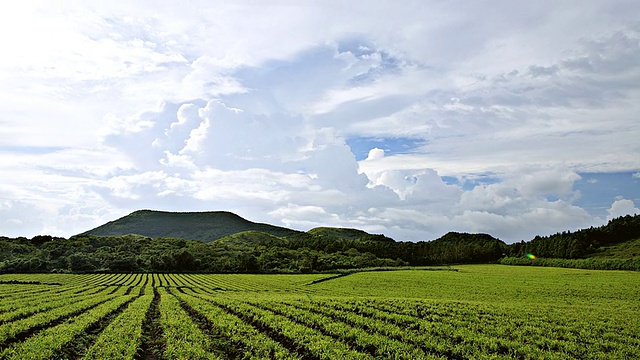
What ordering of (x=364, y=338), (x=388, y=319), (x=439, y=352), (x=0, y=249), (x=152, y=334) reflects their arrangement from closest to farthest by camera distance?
(x=439, y=352) < (x=364, y=338) < (x=152, y=334) < (x=388, y=319) < (x=0, y=249)

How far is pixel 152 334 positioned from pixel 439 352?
19701 millimetres

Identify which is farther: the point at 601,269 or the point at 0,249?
the point at 0,249

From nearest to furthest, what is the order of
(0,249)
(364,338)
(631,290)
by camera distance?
(364,338)
(631,290)
(0,249)

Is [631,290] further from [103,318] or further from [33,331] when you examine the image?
[33,331]

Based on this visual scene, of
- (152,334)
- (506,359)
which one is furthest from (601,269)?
(152,334)

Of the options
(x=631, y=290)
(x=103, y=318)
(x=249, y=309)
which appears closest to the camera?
(x=103, y=318)

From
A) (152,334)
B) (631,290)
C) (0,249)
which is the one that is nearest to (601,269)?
(631,290)

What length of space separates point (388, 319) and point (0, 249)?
224 m

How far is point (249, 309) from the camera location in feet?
127

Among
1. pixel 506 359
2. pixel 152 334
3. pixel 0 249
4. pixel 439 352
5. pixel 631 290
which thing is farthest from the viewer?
pixel 0 249

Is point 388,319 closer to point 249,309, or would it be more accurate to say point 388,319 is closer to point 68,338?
point 249,309

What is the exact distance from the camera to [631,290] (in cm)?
6769

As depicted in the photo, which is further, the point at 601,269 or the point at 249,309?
the point at 601,269

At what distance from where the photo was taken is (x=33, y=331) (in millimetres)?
29203
